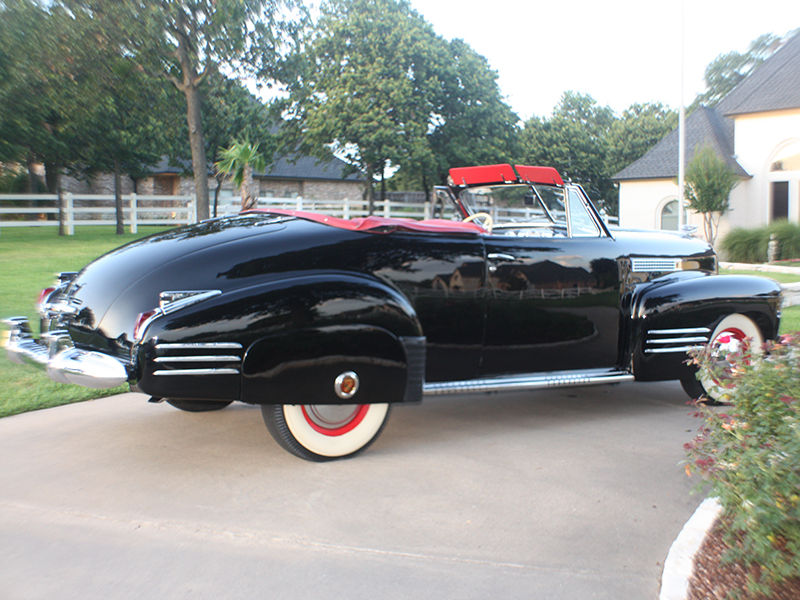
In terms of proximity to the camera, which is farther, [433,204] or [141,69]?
[141,69]

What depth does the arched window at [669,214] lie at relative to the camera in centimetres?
2994

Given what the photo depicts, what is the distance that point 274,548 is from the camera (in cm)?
298

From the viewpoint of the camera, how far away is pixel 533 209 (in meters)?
5.64

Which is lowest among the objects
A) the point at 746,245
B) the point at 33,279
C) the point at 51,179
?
the point at 33,279

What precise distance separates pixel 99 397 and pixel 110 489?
231 centimetres

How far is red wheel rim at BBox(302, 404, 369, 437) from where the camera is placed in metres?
3.92

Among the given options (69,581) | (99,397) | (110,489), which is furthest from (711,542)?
(99,397)

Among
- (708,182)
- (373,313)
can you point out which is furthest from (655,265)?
(708,182)

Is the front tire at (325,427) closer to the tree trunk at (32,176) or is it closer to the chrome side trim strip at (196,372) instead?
the chrome side trim strip at (196,372)

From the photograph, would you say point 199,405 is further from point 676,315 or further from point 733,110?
point 733,110

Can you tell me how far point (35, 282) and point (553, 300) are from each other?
10078 millimetres

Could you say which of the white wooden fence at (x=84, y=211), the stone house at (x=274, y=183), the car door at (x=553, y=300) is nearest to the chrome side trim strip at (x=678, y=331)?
the car door at (x=553, y=300)

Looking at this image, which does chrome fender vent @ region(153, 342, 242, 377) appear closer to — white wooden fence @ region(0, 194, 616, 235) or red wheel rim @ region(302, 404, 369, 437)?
red wheel rim @ region(302, 404, 369, 437)

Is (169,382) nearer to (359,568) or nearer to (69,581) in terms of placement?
(69,581)
